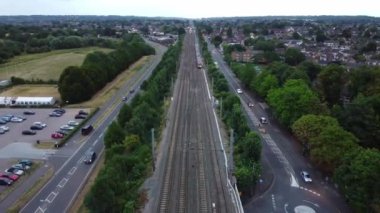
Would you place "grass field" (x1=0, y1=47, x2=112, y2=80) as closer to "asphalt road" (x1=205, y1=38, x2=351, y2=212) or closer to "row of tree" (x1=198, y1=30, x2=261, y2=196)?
"row of tree" (x1=198, y1=30, x2=261, y2=196)

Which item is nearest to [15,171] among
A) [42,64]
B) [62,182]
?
[62,182]

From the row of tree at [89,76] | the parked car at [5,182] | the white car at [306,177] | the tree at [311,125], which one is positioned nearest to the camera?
the parked car at [5,182]

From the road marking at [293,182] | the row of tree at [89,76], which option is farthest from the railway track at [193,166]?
the row of tree at [89,76]

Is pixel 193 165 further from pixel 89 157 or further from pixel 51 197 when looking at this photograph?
pixel 51 197

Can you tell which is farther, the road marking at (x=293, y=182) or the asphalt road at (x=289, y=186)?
the road marking at (x=293, y=182)

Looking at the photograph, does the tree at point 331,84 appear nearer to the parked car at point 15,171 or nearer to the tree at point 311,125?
the tree at point 311,125

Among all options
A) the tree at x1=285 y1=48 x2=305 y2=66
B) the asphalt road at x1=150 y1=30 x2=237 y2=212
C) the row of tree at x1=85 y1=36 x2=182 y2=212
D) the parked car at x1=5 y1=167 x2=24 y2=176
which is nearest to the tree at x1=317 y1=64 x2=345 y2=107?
the asphalt road at x1=150 y1=30 x2=237 y2=212

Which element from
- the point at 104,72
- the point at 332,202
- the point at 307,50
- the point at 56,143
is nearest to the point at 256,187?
the point at 332,202
